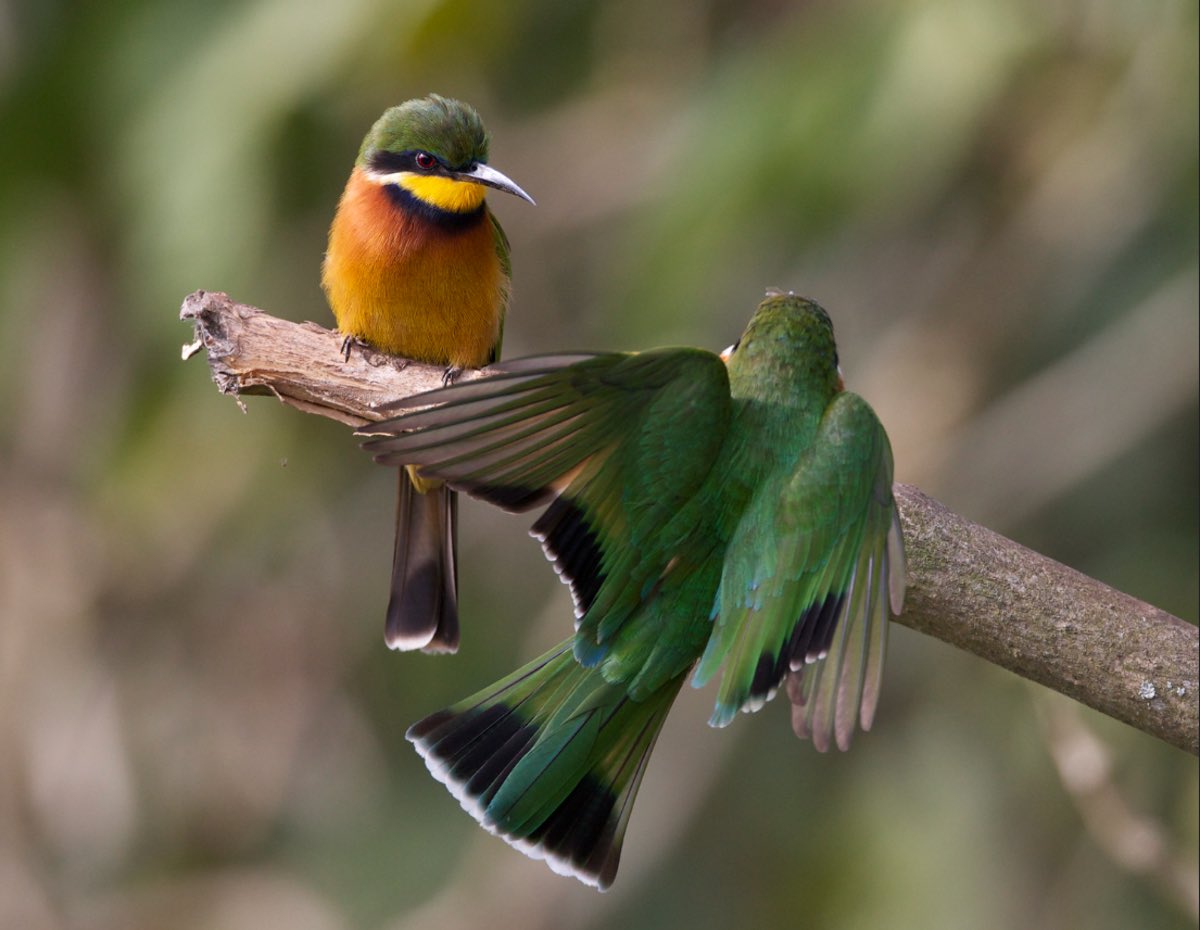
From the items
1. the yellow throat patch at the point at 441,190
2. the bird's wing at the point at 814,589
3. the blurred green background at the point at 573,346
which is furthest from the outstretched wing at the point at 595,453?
the blurred green background at the point at 573,346

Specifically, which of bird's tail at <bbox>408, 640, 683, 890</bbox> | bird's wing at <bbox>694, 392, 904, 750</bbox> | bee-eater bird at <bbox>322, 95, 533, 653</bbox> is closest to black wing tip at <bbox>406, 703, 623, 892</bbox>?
bird's tail at <bbox>408, 640, 683, 890</bbox>

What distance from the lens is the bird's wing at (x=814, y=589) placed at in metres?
2.27

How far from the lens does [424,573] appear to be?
330 cm

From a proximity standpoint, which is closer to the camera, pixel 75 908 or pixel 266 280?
pixel 266 280

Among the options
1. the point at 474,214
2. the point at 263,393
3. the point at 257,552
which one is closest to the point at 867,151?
the point at 474,214

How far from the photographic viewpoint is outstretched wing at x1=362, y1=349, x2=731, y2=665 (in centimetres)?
223

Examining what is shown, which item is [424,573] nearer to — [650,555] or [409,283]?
[409,283]

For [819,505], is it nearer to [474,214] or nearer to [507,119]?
[474,214]

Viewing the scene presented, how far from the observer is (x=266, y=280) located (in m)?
4.87

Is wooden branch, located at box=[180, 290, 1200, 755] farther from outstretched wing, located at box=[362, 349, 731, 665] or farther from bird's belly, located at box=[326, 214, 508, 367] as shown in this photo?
bird's belly, located at box=[326, 214, 508, 367]

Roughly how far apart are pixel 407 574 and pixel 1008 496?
215 centimetres

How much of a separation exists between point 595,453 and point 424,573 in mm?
1051

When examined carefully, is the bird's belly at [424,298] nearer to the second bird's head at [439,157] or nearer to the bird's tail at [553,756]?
the second bird's head at [439,157]

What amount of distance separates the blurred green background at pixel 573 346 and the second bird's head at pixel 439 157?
23.8 inches
